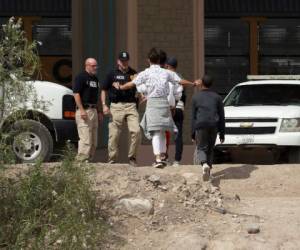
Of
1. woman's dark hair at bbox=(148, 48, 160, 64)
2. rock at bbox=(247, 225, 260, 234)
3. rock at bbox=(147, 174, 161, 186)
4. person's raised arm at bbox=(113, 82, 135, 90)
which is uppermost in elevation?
woman's dark hair at bbox=(148, 48, 160, 64)

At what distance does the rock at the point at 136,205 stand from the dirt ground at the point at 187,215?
10 mm

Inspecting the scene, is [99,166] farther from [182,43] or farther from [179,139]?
[182,43]

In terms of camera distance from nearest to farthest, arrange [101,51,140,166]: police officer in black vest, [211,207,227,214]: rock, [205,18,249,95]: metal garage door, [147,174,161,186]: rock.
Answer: [211,207,227,214]: rock
[147,174,161,186]: rock
[101,51,140,166]: police officer in black vest
[205,18,249,95]: metal garage door

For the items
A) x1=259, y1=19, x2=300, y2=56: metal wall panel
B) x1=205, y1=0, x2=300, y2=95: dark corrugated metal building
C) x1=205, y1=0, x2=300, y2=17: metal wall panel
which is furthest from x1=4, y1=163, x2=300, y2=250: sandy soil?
x1=259, y1=19, x2=300, y2=56: metal wall panel

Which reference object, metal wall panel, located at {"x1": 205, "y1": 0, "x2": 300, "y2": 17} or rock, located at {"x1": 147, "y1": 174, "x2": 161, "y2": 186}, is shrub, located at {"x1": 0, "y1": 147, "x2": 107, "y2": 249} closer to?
rock, located at {"x1": 147, "y1": 174, "x2": 161, "y2": 186}

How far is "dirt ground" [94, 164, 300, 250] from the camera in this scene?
9.05m

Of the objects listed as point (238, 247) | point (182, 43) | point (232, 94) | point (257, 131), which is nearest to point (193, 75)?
point (182, 43)

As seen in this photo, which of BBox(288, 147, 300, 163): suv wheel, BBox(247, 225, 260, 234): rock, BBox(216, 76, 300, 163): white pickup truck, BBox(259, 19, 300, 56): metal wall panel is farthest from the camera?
BBox(259, 19, 300, 56): metal wall panel

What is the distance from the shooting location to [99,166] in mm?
10453

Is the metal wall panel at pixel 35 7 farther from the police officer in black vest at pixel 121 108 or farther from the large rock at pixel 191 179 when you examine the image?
the large rock at pixel 191 179

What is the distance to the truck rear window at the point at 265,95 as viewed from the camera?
50.5ft

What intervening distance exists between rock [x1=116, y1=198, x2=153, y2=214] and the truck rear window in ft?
20.1

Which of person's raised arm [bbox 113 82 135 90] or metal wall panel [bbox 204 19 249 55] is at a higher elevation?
metal wall panel [bbox 204 19 249 55]

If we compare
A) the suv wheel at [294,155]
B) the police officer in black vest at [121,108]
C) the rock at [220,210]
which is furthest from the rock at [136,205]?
the suv wheel at [294,155]
